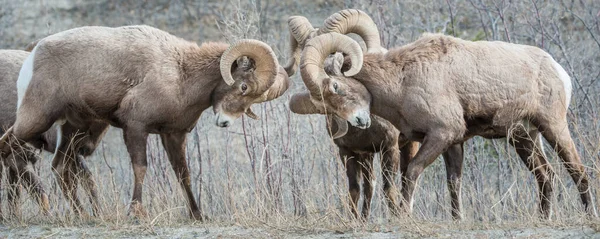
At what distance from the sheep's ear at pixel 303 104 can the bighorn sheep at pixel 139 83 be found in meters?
0.16

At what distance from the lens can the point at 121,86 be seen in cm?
898

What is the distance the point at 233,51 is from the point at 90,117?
59.3 inches

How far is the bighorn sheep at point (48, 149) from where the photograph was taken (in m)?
9.84

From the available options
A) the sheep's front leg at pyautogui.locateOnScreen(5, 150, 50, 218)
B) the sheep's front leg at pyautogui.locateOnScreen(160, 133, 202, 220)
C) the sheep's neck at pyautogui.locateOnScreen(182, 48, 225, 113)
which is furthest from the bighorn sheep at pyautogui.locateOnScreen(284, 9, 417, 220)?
the sheep's front leg at pyautogui.locateOnScreen(5, 150, 50, 218)

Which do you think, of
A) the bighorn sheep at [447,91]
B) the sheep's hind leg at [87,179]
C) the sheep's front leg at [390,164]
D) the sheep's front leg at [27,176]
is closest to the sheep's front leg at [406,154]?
the sheep's front leg at [390,164]

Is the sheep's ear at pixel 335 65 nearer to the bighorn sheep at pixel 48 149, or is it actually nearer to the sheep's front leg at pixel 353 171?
the sheep's front leg at pixel 353 171

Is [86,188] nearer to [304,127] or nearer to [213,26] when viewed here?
[304,127]

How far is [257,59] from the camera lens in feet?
29.2

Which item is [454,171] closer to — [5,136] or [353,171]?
[353,171]

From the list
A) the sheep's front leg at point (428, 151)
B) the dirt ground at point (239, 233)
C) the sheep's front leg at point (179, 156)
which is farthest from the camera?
the sheep's front leg at point (179, 156)

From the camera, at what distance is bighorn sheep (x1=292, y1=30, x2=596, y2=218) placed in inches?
334

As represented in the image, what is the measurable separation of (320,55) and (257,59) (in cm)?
57

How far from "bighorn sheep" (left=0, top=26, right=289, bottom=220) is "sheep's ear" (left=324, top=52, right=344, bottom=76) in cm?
44

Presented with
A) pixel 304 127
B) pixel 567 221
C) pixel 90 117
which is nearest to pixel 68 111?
pixel 90 117
